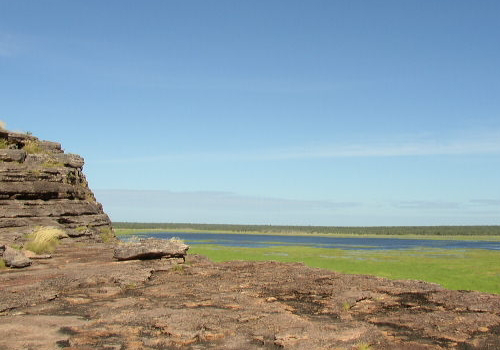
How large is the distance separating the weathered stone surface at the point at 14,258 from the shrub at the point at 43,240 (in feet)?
7.87

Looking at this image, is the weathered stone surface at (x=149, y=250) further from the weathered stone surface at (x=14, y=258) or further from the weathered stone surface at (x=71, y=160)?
the weathered stone surface at (x=71, y=160)

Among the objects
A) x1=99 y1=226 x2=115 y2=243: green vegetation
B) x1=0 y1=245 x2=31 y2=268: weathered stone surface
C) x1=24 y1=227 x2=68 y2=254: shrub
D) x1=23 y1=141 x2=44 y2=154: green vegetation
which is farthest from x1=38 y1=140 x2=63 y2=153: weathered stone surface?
x1=0 y1=245 x2=31 y2=268: weathered stone surface

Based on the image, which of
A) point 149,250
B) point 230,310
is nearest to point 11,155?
point 149,250

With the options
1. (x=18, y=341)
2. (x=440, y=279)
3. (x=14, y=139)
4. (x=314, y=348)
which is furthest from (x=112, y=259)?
(x=440, y=279)

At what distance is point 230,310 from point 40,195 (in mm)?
17328

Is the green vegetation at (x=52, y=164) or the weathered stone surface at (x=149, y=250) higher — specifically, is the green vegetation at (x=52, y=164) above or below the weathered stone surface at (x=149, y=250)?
above

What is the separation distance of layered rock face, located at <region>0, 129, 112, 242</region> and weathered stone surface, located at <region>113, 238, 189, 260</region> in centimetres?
604

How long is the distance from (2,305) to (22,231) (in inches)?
475

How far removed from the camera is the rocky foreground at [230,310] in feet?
24.3

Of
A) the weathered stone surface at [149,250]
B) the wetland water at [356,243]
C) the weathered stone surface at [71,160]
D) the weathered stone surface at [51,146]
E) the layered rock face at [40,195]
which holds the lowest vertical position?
the wetland water at [356,243]

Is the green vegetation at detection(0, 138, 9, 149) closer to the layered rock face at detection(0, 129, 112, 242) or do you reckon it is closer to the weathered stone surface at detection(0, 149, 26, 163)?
the layered rock face at detection(0, 129, 112, 242)

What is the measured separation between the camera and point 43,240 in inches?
739

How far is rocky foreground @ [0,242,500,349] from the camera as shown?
7.40 meters

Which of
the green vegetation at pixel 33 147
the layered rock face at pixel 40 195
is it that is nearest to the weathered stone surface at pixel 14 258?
the layered rock face at pixel 40 195
